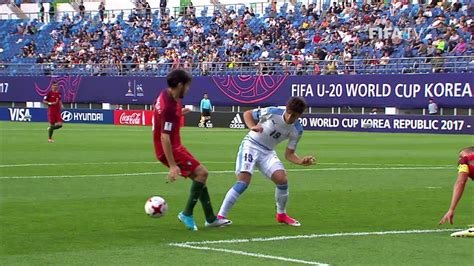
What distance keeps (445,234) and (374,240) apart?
1060mm

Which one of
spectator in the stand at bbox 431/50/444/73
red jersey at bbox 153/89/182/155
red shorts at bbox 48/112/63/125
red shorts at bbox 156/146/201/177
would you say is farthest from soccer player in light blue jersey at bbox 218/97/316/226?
spectator in the stand at bbox 431/50/444/73

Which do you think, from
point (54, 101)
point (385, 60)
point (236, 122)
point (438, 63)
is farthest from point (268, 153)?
point (236, 122)

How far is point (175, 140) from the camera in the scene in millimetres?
11633

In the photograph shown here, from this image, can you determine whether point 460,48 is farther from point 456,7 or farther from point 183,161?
point 183,161

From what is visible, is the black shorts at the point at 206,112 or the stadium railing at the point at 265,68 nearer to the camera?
the stadium railing at the point at 265,68

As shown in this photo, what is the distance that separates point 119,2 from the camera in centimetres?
7150

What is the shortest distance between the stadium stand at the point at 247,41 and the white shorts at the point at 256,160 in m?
32.1

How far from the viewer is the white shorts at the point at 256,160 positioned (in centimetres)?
1245

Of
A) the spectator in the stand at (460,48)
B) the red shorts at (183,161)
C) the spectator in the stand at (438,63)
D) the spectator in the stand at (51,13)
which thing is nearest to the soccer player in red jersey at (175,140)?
the red shorts at (183,161)

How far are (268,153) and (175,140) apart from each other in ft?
4.91

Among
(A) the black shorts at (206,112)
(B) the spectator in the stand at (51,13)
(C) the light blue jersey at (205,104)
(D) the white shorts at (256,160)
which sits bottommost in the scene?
(A) the black shorts at (206,112)

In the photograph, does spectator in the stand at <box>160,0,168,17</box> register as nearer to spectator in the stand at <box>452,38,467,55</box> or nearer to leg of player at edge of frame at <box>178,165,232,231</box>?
spectator in the stand at <box>452,38,467,55</box>

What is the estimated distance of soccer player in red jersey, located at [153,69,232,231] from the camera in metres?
11.2

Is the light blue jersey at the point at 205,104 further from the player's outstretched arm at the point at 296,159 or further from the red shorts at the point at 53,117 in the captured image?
the player's outstretched arm at the point at 296,159
